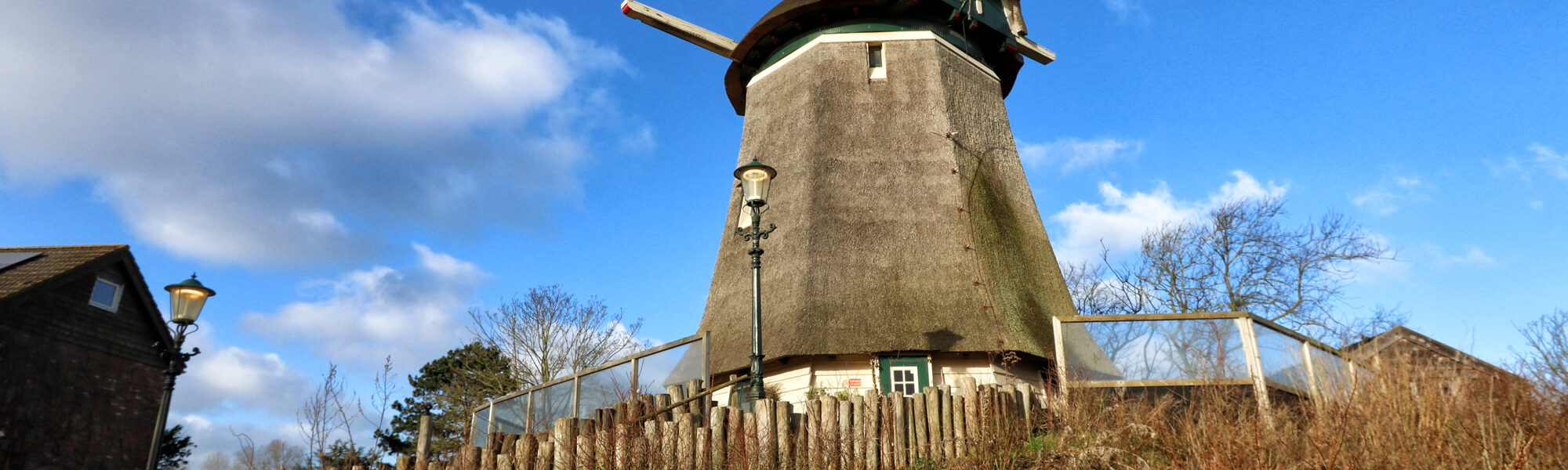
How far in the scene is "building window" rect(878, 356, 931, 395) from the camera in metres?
10.9

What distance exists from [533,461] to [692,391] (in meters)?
1.85

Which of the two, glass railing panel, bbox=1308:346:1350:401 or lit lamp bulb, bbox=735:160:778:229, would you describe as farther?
lit lamp bulb, bbox=735:160:778:229

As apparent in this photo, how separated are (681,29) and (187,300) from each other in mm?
10197

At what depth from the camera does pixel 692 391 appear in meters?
8.95

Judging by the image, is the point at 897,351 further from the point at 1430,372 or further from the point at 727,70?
the point at 727,70

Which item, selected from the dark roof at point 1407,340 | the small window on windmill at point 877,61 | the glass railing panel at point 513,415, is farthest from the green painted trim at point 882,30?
the dark roof at point 1407,340

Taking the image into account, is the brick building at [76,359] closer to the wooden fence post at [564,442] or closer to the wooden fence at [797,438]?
the wooden fence at [797,438]

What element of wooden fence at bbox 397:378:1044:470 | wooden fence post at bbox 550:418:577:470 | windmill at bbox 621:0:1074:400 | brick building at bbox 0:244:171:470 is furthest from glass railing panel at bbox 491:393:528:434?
brick building at bbox 0:244:171:470

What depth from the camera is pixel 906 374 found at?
36.2ft

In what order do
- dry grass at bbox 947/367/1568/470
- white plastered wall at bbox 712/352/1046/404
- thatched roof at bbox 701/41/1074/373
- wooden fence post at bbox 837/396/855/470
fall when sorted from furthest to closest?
thatched roof at bbox 701/41/1074/373
white plastered wall at bbox 712/352/1046/404
wooden fence post at bbox 837/396/855/470
dry grass at bbox 947/367/1568/470

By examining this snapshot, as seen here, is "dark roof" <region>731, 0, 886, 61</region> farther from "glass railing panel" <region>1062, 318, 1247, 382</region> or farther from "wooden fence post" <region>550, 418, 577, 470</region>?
"wooden fence post" <region>550, 418, 577, 470</region>

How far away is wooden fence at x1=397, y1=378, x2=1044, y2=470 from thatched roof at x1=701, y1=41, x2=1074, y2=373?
3430mm

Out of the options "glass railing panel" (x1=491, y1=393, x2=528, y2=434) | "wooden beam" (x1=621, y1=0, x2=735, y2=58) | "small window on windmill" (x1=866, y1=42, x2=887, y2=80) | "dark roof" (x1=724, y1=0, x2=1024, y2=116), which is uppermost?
"wooden beam" (x1=621, y1=0, x2=735, y2=58)

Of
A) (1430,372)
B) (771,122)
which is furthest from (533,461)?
(771,122)
